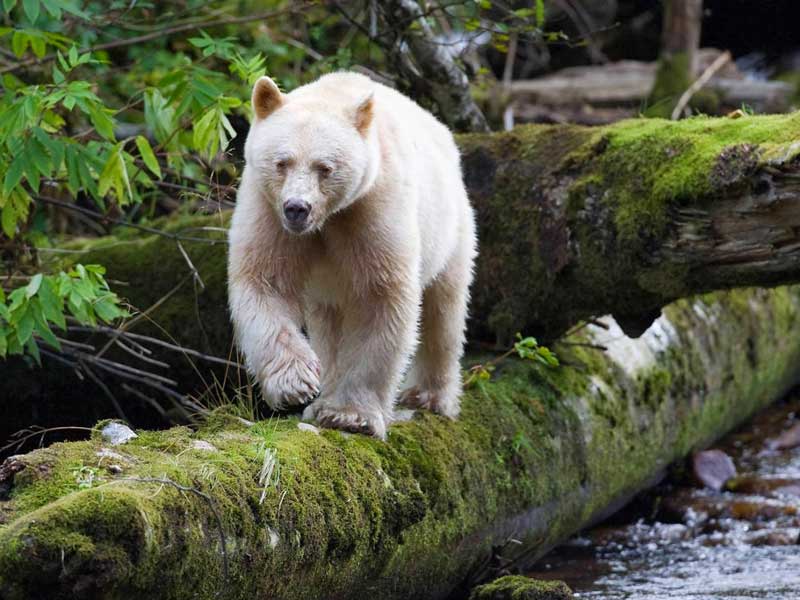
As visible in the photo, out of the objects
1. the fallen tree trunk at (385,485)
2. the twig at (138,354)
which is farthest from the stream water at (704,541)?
the twig at (138,354)

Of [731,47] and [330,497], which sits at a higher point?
[731,47]

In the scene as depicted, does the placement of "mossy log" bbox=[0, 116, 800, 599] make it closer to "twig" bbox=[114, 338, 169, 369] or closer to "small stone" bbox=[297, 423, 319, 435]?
"small stone" bbox=[297, 423, 319, 435]

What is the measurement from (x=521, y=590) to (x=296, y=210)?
192 centimetres

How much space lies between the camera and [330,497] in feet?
14.8

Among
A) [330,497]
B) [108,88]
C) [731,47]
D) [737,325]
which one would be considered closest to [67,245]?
[108,88]

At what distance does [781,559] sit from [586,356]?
1698mm

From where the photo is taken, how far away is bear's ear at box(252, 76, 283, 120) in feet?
16.7

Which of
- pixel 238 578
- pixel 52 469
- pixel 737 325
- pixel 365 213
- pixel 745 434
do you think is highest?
pixel 365 213

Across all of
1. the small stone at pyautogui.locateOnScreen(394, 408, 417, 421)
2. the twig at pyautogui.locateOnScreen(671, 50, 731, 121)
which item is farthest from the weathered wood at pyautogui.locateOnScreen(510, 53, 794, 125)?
the small stone at pyautogui.locateOnScreen(394, 408, 417, 421)

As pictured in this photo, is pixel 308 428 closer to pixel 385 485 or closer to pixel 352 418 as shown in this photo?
pixel 352 418

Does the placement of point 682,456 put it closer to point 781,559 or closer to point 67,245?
point 781,559

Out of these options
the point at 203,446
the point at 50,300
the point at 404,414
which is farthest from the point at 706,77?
the point at 203,446

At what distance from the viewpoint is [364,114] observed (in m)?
5.15

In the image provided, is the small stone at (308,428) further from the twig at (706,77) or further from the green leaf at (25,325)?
the twig at (706,77)
